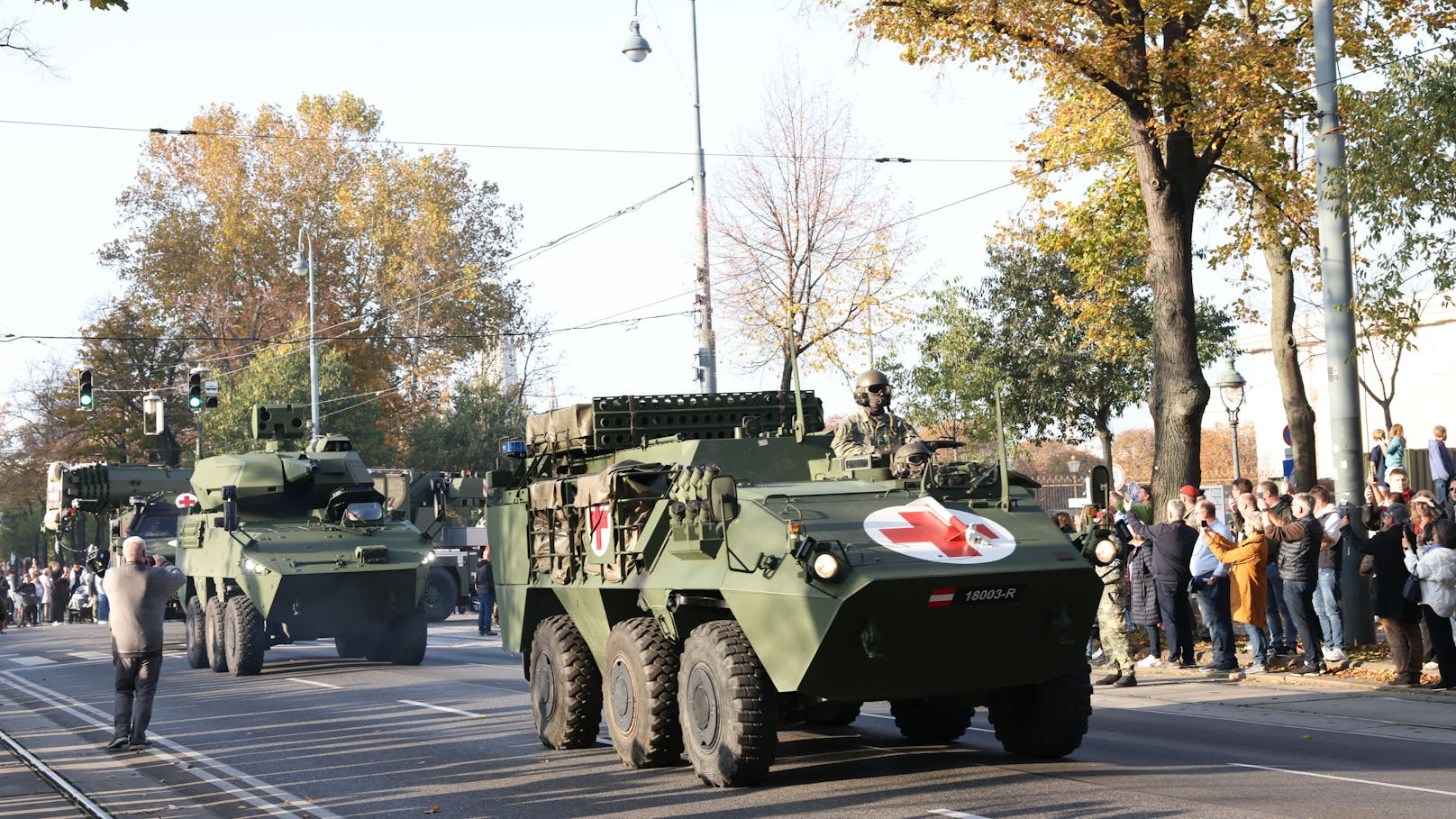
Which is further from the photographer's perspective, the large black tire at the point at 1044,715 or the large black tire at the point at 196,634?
the large black tire at the point at 196,634

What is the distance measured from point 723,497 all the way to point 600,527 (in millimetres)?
1881

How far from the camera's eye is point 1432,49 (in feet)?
57.0

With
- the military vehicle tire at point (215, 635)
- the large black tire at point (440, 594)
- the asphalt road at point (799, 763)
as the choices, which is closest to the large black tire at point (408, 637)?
the military vehicle tire at point (215, 635)

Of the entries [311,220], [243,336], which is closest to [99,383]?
[243,336]

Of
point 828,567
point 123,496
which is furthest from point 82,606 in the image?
point 828,567

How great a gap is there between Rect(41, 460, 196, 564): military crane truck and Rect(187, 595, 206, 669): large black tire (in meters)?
5.44

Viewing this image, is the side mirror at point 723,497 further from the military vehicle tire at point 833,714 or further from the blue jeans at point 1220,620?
the blue jeans at point 1220,620

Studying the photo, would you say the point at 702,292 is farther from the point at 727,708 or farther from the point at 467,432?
the point at 467,432

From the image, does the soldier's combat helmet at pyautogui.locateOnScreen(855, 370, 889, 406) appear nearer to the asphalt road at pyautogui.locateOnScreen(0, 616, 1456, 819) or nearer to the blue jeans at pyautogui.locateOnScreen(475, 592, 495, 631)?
the asphalt road at pyautogui.locateOnScreen(0, 616, 1456, 819)

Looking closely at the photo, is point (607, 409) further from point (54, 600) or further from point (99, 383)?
point (99, 383)

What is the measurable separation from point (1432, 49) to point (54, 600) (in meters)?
40.5

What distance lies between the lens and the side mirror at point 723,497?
10609mm

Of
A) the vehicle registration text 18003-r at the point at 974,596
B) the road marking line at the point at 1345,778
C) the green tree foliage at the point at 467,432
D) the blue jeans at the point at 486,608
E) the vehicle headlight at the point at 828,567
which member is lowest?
the road marking line at the point at 1345,778

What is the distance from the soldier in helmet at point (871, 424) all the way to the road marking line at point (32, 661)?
18658 mm
